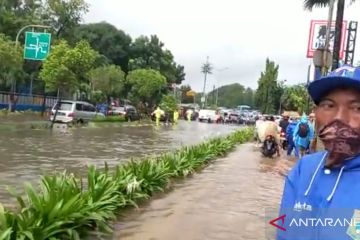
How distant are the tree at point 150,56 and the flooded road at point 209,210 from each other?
167 feet

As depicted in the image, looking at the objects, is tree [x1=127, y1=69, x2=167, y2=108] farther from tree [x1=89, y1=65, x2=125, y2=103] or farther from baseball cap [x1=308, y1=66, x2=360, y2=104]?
baseball cap [x1=308, y1=66, x2=360, y2=104]

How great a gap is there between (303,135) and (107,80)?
36.3 metres

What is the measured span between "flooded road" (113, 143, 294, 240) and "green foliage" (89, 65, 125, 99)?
3882 centimetres

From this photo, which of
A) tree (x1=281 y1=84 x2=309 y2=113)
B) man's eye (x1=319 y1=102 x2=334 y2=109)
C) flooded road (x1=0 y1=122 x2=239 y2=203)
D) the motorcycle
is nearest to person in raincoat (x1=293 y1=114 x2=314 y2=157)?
the motorcycle

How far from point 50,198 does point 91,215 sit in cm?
53

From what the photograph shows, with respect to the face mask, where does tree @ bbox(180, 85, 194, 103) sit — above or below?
above

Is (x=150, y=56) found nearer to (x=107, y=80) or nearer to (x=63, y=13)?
(x=107, y=80)

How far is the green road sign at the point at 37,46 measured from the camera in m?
31.9

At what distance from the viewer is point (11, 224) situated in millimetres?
5359

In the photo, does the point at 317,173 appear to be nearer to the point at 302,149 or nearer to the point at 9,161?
the point at 9,161

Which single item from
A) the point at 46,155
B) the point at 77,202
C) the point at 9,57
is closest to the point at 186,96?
the point at 9,57

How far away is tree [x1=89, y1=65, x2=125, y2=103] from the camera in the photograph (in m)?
50.7

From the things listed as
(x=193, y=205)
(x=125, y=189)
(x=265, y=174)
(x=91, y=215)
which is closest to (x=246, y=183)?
(x=265, y=174)

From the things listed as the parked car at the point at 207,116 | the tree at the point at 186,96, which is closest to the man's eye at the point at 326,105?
the parked car at the point at 207,116
